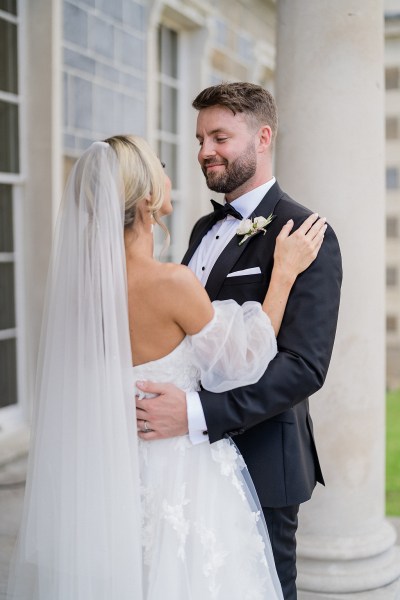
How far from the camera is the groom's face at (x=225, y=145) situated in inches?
90.5

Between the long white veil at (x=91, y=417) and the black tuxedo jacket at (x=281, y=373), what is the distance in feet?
0.89

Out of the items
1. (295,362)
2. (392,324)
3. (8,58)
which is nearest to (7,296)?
(8,58)

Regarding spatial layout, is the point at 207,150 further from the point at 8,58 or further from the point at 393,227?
the point at 393,227

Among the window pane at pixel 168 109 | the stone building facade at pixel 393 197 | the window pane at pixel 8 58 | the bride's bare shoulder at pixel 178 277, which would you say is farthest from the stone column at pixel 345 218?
the stone building facade at pixel 393 197

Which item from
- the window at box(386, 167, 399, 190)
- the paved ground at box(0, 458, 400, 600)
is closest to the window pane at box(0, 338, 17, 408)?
the paved ground at box(0, 458, 400, 600)

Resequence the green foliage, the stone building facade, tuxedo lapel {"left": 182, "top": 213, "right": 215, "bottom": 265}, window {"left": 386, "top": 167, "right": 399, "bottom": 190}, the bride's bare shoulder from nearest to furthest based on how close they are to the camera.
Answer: the bride's bare shoulder
tuxedo lapel {"left": 182, "top": 213, "right": 215, "bottom": 265}
the green foliage
the stone building facade
window {"left": 386, "top": 167, "right": 399, "bottom": 190}

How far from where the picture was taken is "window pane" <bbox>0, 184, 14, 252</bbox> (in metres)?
5.28

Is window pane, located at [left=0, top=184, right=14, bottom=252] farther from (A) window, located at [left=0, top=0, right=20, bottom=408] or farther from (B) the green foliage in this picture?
(B) the green foliage

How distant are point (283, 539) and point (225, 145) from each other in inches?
47.0

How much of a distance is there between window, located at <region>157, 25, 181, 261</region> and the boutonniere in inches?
192

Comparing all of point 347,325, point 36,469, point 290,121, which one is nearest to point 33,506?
Answer: point 36,469

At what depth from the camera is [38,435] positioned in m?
2.15

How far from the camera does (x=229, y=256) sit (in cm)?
232

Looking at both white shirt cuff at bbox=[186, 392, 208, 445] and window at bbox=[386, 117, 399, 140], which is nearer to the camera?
white shirt cuff at bbox=[186, 392, 208, 445]
